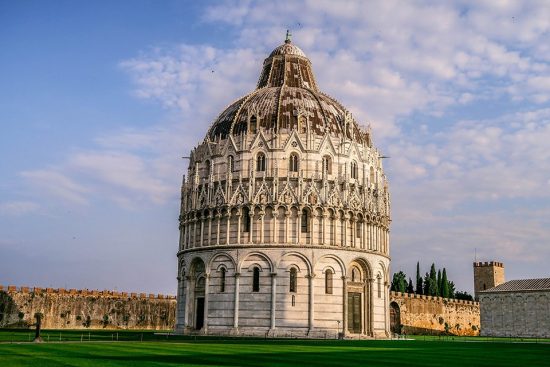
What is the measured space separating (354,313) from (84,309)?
3865 cm

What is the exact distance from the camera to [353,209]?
60.0 m

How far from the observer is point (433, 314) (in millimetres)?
98062

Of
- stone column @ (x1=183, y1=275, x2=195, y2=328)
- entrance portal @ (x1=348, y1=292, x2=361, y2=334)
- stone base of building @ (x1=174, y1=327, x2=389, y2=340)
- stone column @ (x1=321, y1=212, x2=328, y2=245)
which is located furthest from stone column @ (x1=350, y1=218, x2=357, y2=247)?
stone column @ (x1=183, y1=275, x2=195, y2=328)

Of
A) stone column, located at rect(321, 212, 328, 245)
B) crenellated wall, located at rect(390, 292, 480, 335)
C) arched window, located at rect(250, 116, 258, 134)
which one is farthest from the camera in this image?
crenellated wall, located at rect(390, 292, 480, 335)

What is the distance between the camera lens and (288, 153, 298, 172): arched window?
59878 mm

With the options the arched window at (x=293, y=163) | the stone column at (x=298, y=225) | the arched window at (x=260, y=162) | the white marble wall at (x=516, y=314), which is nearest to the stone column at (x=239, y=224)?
the arched window at (x=260, y=162)

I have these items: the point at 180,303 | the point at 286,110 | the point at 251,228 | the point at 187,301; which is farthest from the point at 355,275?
the point at 180,303

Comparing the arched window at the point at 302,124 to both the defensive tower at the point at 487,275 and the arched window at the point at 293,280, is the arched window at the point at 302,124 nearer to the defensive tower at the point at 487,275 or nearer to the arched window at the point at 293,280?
the arched window at the point at 293,280

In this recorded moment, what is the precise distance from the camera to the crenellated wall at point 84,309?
75.2m

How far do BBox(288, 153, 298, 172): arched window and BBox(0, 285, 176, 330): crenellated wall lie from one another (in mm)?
37180

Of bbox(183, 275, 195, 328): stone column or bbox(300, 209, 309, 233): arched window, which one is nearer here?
bbox(300, 209, 309, 233): arched window

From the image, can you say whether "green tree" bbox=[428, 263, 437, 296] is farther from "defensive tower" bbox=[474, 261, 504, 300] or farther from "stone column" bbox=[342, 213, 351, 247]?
"stone column" bbox=[342, 213, 351, 247]

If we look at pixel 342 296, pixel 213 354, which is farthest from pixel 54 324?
pixel 213 354

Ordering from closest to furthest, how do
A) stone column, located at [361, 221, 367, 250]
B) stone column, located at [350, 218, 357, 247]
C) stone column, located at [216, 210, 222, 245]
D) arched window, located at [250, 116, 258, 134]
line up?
stone column, located at [216, 210, 222, 245] → stone column, located at [350, 218, 357, 247] → stone column, located at [361, 221, 367, 250] → arched window, located at [250, 116, 258, 134]
